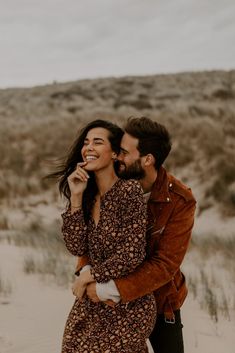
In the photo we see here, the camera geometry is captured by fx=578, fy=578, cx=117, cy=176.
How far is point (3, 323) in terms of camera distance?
517 centimetres

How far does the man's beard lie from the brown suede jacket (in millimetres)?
101

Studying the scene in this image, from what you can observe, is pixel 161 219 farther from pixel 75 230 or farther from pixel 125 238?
pixel 75 230

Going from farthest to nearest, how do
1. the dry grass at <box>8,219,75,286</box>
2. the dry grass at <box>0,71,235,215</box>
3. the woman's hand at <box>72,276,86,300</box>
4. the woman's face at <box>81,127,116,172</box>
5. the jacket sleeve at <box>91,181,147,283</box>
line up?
the dry grass at <box>0,71,235,215</box> → the dry grass at <box>8,219,75,286</box> → the woman's face at <box>81,127,116,172</box> → the woman's hand at <box>72,276,86,300</box> → the jacket sleeve at <box>91,181,147,283</box>

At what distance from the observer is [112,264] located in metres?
2.44

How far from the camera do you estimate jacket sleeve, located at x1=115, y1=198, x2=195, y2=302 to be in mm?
2471

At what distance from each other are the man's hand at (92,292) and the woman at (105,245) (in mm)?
22

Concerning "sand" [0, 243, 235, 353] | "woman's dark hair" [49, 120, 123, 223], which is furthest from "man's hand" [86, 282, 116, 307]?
"sand" [0, 243, 235, 353]

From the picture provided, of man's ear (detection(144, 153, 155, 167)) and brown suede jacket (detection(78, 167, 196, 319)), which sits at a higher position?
man's ear (detection(144, 153, 155, 167))

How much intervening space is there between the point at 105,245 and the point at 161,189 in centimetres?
41

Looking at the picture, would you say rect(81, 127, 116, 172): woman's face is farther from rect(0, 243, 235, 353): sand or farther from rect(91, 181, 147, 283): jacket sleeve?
rect(0, 243, 235, 353): sand

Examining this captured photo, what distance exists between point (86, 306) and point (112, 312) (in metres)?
0.13

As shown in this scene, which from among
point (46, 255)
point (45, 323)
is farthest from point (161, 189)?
point (46, 255)

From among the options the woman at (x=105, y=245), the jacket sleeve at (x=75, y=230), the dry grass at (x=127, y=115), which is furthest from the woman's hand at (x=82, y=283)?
the dry grass at (x=127, y=115)

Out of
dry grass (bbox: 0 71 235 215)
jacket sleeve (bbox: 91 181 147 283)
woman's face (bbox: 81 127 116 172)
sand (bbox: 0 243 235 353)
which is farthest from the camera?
dry grass (bbox: 0 71 235 215)
